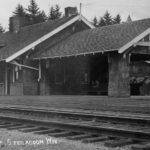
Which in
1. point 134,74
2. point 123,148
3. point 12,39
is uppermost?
point 12,39

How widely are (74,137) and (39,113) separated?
5681mm

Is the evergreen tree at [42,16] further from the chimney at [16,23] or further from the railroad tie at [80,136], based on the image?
the railroad tie at [80,136]

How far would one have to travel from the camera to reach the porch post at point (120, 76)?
73.4 ft

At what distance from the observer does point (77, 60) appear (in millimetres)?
26031

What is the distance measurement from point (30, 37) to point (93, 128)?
70.8 feet

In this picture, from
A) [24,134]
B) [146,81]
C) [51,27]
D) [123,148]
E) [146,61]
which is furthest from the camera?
[51,27]

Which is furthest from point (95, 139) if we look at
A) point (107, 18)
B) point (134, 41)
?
point (107, 18)

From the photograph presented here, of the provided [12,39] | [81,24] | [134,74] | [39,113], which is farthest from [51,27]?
[39,113]

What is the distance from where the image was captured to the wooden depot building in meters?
22.6

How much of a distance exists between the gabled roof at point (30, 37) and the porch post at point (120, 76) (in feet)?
22.1

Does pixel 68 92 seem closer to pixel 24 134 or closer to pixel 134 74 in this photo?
pixel 134 74

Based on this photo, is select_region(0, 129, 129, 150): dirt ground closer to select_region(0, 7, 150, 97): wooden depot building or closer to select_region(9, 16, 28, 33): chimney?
select_region(0, 7, 150, 97): wooden depot building

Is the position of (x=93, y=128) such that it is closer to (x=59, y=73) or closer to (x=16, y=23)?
(x=59, y=73)

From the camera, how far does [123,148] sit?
7227mm
